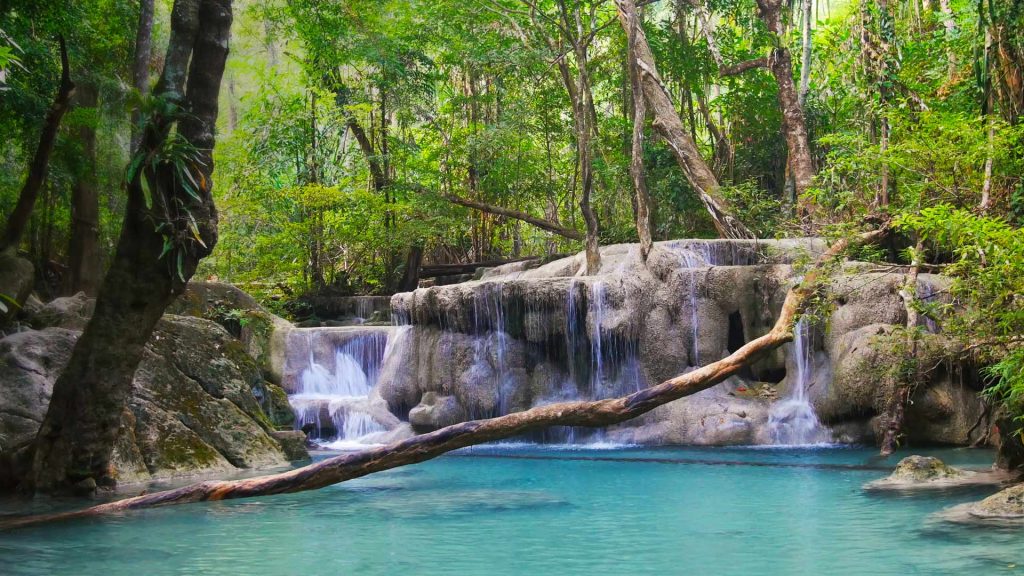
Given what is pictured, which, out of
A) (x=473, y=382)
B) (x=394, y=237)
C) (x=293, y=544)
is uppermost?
(x=394, y=237)

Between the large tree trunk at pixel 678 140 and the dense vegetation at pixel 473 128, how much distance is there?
27 centimetres

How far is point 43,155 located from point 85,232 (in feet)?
24.8

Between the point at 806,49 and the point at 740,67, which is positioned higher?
the point at 740,67

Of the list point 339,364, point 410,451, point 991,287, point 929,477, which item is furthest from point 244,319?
point 991,287

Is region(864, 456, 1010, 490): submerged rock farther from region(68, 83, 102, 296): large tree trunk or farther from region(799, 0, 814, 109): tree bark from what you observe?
region(68, 83, 102, 296): large tree trunk

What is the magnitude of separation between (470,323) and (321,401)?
277 cm

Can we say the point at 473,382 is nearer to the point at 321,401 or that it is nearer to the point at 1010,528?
the point at 321,401

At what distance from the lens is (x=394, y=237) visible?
19578 millimetres

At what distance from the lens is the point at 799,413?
11.8m

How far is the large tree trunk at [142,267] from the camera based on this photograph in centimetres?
710

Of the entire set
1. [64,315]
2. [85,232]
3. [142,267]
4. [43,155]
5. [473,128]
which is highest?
[473,128]

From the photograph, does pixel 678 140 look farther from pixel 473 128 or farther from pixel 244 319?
pixel 244 319

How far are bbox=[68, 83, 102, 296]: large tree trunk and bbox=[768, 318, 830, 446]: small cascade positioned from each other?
1186 centimetres

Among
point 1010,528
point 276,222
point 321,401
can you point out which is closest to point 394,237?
point 276,222
